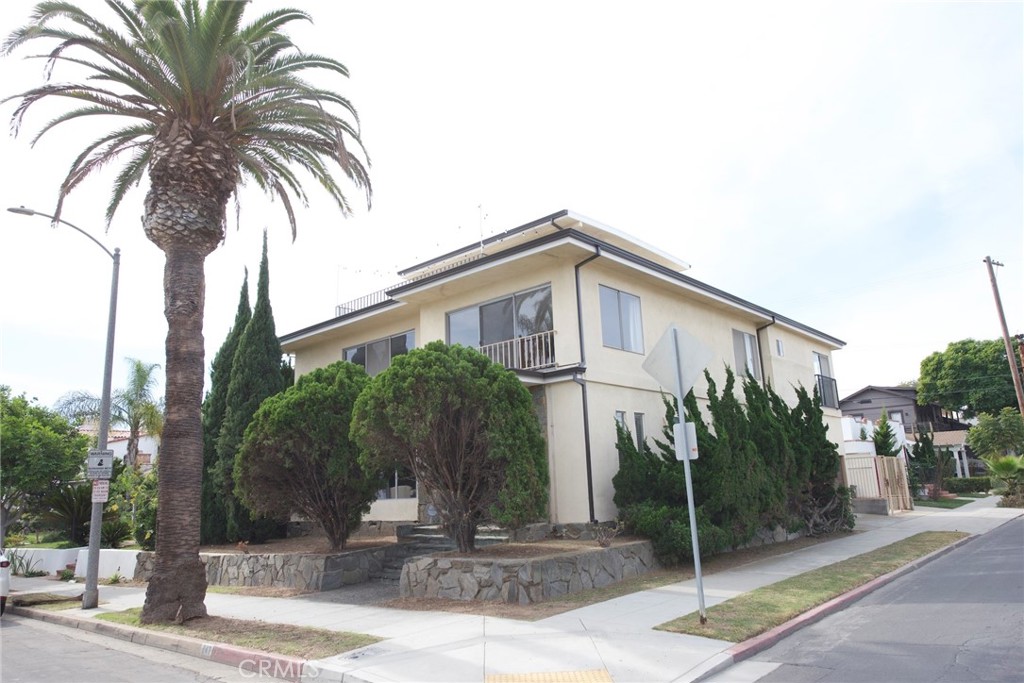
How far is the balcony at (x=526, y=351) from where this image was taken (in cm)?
1491

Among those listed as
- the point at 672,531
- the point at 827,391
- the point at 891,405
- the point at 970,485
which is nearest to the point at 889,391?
the point at 891,405

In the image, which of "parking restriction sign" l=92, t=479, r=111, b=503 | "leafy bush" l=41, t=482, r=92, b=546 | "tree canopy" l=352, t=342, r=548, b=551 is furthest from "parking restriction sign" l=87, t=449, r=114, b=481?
"leafy bush" l=41, t=482, r=92, b=546

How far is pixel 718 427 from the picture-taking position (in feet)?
43.0

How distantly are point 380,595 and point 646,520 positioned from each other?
16.4ft

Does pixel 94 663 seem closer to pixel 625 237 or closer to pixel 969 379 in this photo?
pixel 625 237

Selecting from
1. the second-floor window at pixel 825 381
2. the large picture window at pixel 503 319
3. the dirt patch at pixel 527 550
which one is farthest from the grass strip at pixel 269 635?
the second-floor window at pixel 825 381

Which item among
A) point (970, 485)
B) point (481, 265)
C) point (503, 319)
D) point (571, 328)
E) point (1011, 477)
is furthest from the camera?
point (970, 485)

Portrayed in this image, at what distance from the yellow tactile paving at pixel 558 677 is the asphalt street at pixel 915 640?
1087mm

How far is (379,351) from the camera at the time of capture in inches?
793

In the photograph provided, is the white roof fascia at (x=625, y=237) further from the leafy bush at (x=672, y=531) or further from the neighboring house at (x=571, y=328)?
the leafy bush at (x=672, y=531)

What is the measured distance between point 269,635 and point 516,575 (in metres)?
A: 3.50

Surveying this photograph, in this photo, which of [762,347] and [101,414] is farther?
[762,347]

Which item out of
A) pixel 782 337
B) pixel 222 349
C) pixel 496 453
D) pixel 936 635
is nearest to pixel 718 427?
pixel 496 453

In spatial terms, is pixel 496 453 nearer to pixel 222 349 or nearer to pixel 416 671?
pixel 416 671
